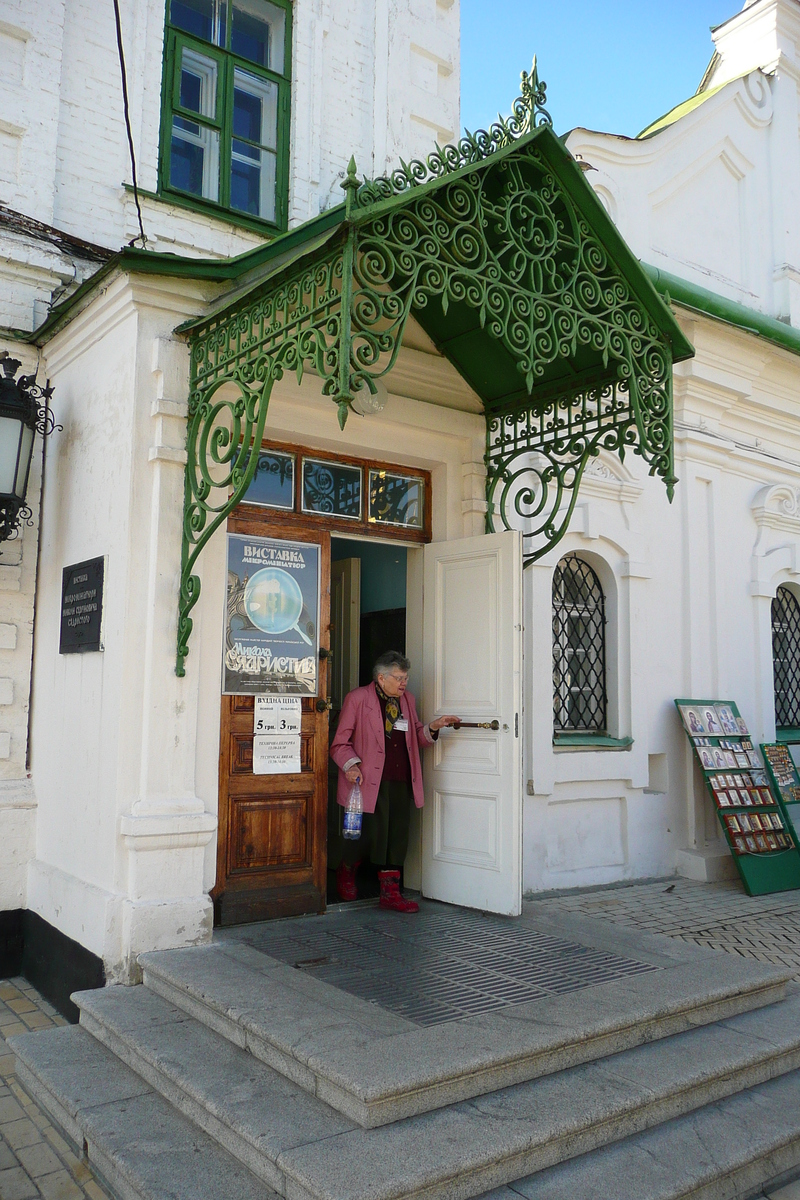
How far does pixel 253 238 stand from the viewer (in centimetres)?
716

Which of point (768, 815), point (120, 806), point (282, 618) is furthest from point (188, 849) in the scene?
point (768, 815)

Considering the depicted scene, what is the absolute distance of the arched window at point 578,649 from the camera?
7.86 m

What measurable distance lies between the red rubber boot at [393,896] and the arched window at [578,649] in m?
2.31

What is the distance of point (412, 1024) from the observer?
3875 mm

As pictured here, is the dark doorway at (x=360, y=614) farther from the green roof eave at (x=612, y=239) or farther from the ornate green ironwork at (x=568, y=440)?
the green roof eave at (x=612, y=239)

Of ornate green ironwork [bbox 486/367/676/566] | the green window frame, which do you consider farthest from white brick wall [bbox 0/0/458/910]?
ornate green ironwork [bbox 486/367/676/566]

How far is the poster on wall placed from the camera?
5648mm

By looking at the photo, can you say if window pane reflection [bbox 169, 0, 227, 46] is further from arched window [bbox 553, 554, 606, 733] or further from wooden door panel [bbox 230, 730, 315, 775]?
wooden door panel [bbox 230, 730, 315, 775]

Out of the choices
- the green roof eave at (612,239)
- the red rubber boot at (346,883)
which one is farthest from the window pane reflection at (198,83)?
the red rubber boot at (346,883)

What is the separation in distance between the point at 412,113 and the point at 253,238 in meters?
2.08

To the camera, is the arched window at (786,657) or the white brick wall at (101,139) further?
the arched window at (786,657)

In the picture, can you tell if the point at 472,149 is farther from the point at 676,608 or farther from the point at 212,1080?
the point at 676,608

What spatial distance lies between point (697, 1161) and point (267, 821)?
302 cm

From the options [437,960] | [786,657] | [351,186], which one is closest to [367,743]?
[437,960]
